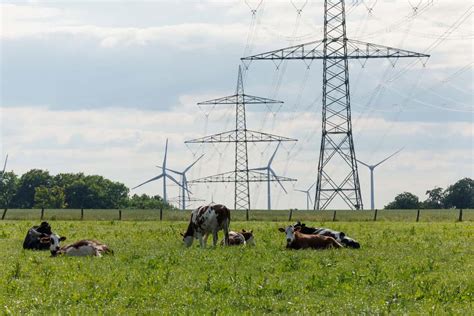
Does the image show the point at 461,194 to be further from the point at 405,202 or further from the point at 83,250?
the point at 83,250

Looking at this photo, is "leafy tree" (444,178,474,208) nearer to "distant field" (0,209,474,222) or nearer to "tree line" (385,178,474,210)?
"tree line" (385,178,474,210)

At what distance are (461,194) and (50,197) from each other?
76.6 metres

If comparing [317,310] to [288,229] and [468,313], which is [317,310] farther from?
[288,229]

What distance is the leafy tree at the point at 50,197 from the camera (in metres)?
182

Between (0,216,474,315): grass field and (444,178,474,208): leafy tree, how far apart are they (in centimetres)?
15863

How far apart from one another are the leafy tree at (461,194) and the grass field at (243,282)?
158630 millimetres

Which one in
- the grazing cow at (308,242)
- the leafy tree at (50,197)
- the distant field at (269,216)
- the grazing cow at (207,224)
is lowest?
the grazing cow at (308,242)

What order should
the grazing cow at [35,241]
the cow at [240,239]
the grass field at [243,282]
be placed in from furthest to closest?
1. the cow at [240,239]
2. the grazing cow at [35,241]
3. the grass field at [243,282]

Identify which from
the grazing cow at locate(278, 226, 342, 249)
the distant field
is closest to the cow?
the grazing cow at locate(278, 226, 342, 249)

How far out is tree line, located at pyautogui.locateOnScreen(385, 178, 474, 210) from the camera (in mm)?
182500

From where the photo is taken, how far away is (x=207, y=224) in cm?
3291

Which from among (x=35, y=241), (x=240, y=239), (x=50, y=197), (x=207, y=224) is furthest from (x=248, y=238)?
(x=50, y=197)

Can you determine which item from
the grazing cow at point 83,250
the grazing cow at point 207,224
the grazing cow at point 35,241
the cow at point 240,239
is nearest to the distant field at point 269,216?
the cow at point 240,239

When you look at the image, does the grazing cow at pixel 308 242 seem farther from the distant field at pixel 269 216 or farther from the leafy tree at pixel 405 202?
the leafy tree at pixel 405 202
